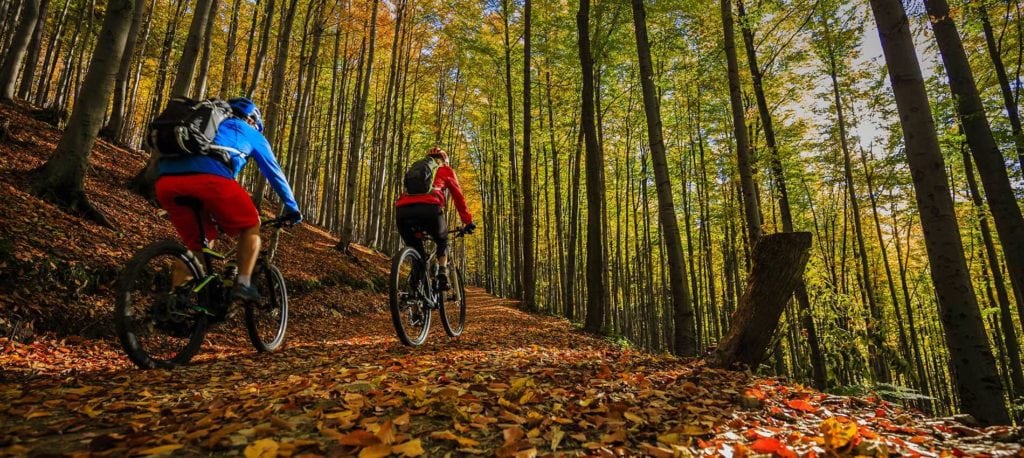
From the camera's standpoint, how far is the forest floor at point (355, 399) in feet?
6.07

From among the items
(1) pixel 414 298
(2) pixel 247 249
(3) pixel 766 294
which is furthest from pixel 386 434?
(3) pixel 766 294

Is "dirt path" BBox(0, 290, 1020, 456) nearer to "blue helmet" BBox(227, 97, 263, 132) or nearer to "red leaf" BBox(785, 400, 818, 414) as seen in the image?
"red leaf" BBox(785, 400, 818, 414)

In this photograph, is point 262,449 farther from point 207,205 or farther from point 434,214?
point 434,214

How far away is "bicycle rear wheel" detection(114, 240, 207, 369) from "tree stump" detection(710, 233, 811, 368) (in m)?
4.68

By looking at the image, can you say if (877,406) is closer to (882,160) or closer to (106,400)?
(106,400)

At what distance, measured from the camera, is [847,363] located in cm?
823

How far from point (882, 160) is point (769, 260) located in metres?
14.3

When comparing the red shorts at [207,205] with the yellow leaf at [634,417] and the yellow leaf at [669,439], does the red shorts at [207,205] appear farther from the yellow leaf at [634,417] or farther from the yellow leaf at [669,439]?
the yellow leaf at [669,439]

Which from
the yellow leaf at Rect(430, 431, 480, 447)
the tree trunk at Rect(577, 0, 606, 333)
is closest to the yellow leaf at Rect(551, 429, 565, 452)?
the yellow leaf at Rect(430, 431, 480, 447)

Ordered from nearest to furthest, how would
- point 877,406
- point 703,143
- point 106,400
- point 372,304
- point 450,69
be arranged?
point 106,400 < point 877,406 < point 372,304 < point 703,143 < point 450,69

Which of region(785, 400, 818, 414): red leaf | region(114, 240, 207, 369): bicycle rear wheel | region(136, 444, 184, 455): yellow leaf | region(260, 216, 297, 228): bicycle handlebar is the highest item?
region(260, 216, 297, 228): bicycle handlebar

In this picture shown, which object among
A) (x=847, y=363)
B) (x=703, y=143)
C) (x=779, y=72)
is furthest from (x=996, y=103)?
(x=847, y=363)

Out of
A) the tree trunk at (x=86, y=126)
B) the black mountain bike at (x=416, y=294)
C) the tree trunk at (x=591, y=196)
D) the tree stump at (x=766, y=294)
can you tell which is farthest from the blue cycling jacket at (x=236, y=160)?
the tree trunk at (x=591, y=196)

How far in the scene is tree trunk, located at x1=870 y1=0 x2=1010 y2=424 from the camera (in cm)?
359
